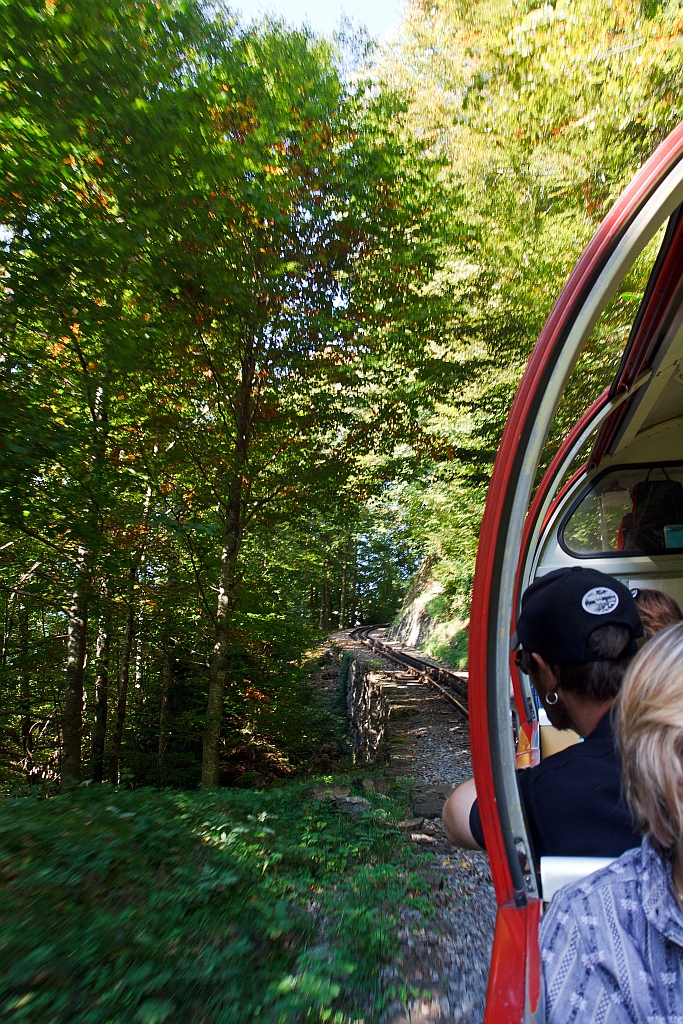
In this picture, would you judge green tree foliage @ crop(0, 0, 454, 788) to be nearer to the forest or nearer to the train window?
the forest

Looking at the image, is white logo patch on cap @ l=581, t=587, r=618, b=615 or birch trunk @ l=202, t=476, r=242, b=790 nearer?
white logo patch on cap @ l=581, t=587, r=618, b=615

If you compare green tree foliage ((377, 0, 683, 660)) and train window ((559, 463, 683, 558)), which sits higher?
green tree foliage ((377, 0, 683, 660))

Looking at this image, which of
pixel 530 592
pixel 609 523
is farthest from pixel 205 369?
pixel 530 592

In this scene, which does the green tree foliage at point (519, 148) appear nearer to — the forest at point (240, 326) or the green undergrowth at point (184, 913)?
the forest at point (240, 326)

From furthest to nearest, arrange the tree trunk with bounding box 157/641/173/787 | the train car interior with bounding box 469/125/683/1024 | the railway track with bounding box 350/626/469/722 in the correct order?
the railway track with bounding box 350/626/469/722 → the tree trunk with bounding box 157/641/173/787 → the train car interior with bounding box 469/125/683/1024

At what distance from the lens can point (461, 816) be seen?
6.58 feet

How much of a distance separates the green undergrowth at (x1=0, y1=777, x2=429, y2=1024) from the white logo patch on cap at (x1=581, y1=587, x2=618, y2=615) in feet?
8.85

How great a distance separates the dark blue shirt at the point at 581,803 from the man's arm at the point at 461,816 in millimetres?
303

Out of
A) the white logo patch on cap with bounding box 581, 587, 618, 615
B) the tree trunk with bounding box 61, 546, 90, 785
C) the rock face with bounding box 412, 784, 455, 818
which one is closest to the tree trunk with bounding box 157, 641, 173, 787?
the tree trunk with bounding box 61, 546, 90, 785

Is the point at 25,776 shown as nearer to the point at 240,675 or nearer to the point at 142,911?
the point at 240,675

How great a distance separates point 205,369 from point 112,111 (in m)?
2.95

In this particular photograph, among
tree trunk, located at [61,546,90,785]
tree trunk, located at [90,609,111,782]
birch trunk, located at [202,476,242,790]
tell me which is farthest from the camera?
tree trunk, located at [90,609,111,782]

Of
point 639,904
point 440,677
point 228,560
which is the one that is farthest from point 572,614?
point 440,677

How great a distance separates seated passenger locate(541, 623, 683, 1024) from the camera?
1.12 m
